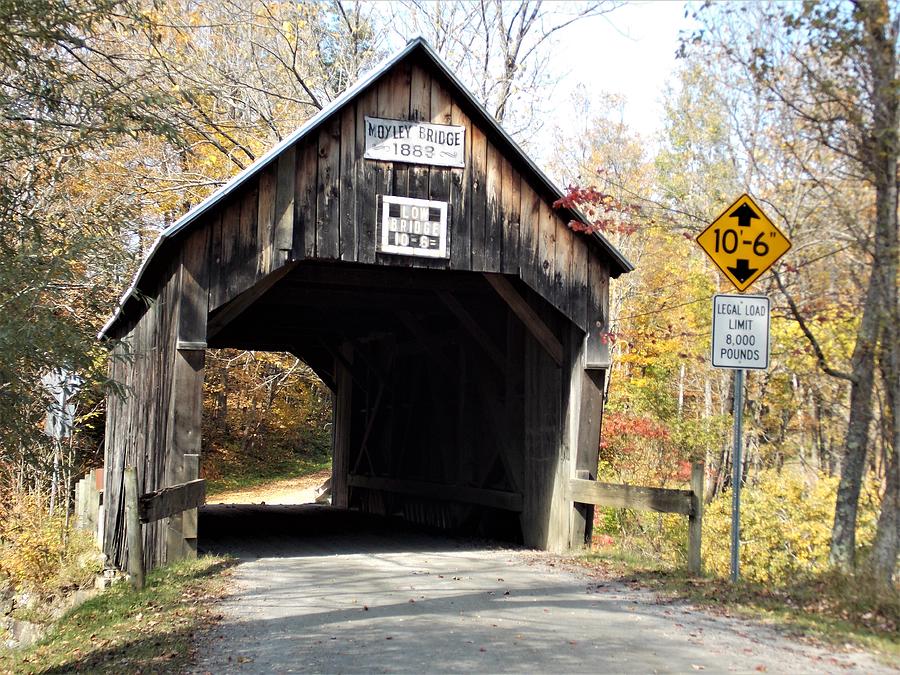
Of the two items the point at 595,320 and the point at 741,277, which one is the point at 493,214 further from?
the point at 741,277

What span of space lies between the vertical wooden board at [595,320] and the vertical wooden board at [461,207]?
1529 millimetres

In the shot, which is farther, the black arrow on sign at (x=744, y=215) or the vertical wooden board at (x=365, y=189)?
the vertical wooden board at (x=365, y=189)

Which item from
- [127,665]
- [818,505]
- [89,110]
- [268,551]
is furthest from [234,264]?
[818,505]

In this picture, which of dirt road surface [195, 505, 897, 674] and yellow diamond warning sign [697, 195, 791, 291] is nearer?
dirt road surface [195, 505, 897, 674]

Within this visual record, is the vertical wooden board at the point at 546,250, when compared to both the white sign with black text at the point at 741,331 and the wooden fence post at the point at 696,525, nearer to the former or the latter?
the wooden fence post at the point at 696,525

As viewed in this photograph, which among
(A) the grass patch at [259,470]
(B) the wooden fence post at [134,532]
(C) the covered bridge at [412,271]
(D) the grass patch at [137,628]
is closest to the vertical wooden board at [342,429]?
(C) the covered bridge at [412,271]

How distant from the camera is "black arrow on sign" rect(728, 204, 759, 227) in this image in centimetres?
820

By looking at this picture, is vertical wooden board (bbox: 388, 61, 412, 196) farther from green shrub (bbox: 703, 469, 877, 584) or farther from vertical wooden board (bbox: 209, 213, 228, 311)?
green shrub (bbox: 703, 469, 877, 584)

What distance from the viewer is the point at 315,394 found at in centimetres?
3531

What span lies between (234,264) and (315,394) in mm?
25319

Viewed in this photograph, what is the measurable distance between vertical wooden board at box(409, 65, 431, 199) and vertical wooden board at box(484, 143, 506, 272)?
72cm

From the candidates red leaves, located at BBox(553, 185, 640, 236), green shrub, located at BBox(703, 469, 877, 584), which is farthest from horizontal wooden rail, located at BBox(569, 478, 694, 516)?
green shrub, located at BBox(703, 469, 877, 584)

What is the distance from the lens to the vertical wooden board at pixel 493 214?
10.9 metres

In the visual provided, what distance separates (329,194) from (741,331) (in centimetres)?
453
